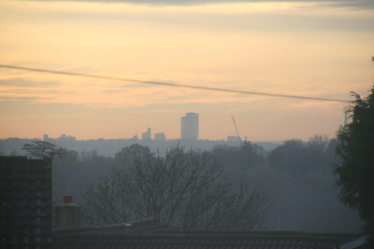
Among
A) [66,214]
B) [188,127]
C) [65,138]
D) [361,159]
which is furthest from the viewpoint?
[188,127]

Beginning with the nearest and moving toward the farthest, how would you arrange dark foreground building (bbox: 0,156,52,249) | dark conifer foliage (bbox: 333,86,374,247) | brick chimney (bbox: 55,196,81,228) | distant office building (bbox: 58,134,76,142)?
dark foreground building (bbox: 0,156,52,249)
brick chimney (bbox: 55,196,81,228)
dark conifer foliage (bbox: 333,86,374,247)
distant office building (bbox: 58,134,76,142)

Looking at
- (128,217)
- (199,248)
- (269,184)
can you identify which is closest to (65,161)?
(269,184)


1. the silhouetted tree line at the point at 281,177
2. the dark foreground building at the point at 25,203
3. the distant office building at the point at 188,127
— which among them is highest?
the distant office building at the point at 188,127

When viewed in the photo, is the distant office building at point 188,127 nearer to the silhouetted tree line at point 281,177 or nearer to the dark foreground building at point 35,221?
the silhouetted tree line at point 281,177

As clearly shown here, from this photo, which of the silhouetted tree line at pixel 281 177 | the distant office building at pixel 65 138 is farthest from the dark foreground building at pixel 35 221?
the distant office building at pixel 65 138

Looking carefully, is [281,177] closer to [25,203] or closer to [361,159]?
[361,159]

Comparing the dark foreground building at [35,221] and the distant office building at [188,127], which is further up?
the distant office building at [188,127]

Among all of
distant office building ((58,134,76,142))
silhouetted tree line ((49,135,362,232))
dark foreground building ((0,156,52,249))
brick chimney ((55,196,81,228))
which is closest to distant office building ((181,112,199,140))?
distant office building ((58,134,76,142))

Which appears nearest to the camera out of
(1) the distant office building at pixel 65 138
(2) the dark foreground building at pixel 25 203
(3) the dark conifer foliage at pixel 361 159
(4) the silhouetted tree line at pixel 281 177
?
(2) the dark foreground building at pixel 25 203

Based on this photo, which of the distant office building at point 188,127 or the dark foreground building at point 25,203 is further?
the distant office building at point 188,127

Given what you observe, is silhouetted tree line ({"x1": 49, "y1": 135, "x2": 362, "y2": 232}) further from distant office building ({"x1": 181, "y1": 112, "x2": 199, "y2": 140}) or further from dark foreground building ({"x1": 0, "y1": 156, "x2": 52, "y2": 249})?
distant office building ({"x1": 181, "y1": 112, "x2": 199, "y2": 140})

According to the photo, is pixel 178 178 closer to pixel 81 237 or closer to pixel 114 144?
pixel 81 237

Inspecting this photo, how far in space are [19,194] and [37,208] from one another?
388mm

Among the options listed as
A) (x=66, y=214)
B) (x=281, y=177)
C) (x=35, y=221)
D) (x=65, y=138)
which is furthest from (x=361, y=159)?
(x=65, y=138)
